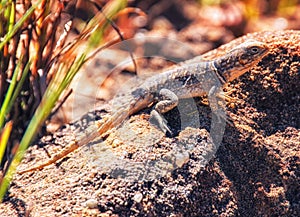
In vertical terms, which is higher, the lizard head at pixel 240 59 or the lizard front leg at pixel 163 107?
the lizard head at pixel 240 59

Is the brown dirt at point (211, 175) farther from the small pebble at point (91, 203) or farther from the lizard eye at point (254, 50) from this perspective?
the lizard eye at point (254, 50)

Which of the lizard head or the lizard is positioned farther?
the lizard head

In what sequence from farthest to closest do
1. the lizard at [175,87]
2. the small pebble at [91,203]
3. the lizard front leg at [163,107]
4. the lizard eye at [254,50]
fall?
the lizard eye at [254,50]
the lizard at [175,87]
the lizard front leg at [163,107]
the small pebble at [91,203]

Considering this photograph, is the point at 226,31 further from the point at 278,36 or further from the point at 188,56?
the point at 278,36

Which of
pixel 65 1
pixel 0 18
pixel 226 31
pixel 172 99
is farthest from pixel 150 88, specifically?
pixel 226 31

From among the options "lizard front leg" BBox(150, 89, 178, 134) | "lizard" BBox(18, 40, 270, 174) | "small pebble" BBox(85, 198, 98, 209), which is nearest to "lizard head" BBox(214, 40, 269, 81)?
"lizard" BBox(18, 40, 270, 174)

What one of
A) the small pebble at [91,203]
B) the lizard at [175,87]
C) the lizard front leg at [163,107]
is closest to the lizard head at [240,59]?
the lizard at [175,87]

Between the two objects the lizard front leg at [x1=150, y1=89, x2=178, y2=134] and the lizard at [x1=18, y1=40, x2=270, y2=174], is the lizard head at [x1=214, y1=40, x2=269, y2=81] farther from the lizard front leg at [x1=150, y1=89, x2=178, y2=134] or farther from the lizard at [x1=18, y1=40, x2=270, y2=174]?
the lizard front leg at [x1=150, y1=89, x2=178, y2=134]
